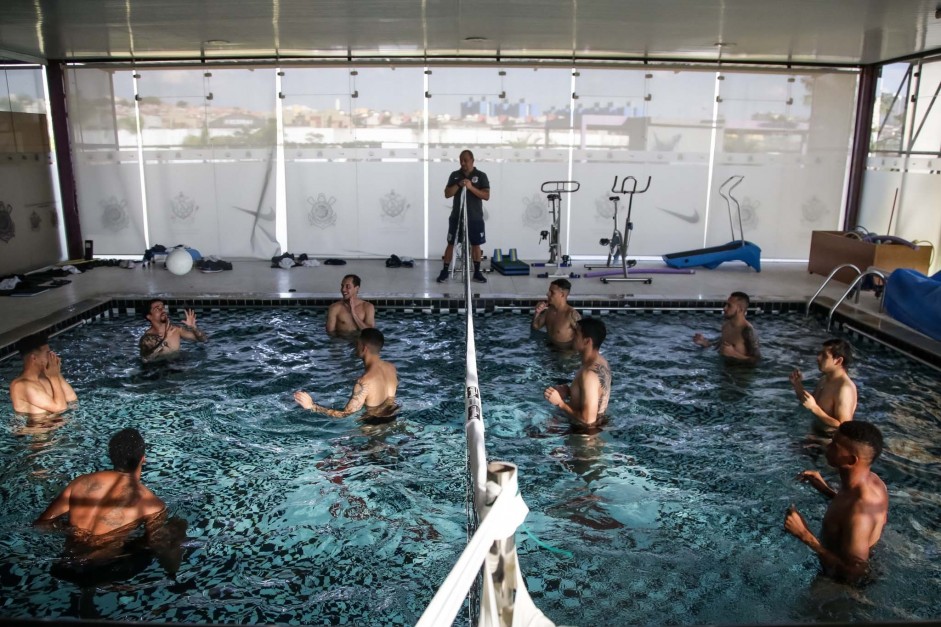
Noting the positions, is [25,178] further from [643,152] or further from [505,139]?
[643,152]

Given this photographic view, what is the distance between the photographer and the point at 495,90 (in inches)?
459

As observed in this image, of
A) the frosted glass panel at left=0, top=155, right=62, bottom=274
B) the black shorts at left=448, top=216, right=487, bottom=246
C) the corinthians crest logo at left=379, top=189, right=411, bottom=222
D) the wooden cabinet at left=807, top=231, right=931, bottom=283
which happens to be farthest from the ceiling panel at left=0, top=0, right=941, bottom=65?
the wooden cabinet at left=807, top=231, right=931, bottom=283

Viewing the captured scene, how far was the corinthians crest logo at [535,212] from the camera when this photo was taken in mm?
11930

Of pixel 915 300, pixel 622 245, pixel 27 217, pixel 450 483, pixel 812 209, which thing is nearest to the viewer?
pixel 450 483

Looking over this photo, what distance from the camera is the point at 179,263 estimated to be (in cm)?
1038

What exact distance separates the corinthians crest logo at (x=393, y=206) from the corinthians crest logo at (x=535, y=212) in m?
1.94

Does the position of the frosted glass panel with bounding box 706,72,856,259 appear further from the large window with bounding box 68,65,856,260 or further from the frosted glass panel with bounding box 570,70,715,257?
the frosted glass panel with bounding box 570,70,715,257

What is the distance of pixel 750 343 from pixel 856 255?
4.38 metres

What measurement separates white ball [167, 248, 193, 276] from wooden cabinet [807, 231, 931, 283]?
932cm

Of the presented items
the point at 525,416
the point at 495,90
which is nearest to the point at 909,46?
the point at 495,90

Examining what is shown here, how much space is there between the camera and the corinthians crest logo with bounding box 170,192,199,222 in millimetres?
11961

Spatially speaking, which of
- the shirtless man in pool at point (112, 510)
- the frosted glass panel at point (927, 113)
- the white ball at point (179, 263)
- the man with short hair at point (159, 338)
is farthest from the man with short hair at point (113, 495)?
the frosted glass panel at point (927, 113)

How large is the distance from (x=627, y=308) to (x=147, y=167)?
810cm

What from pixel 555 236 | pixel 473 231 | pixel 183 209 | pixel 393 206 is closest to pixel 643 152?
pixel 555 236
